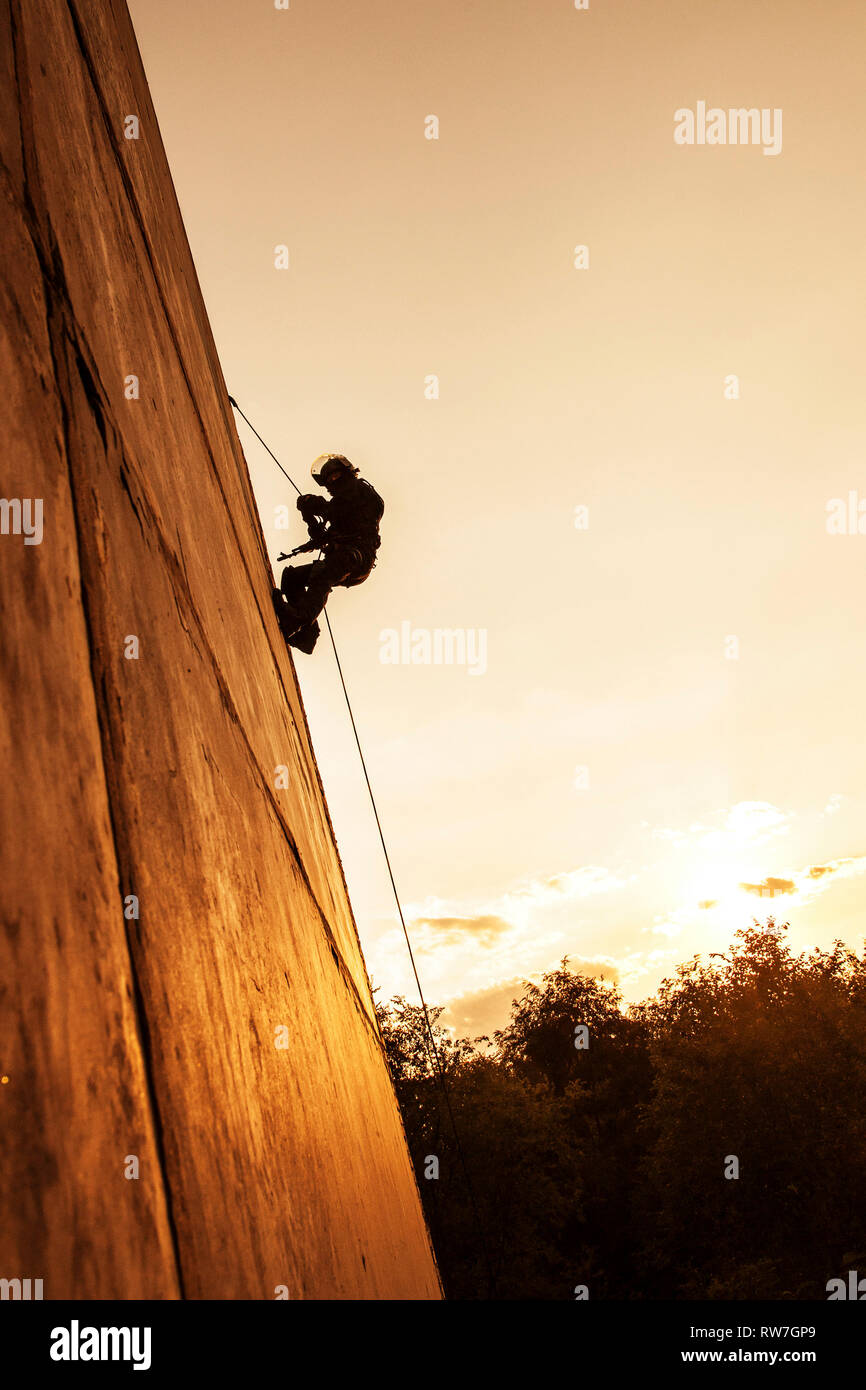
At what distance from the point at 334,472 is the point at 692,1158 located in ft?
86.8

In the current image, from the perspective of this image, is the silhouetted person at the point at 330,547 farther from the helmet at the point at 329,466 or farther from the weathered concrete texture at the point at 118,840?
the weathered concrete texture at the point at 118,840

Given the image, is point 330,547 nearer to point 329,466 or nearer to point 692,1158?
point 329,466

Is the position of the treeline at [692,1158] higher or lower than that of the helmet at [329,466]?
lower

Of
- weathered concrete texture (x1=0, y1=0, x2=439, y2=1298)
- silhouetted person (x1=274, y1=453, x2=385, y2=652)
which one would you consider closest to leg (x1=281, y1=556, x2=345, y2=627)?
silhouetted person (x1=274, y1=453, x2=385, y2=652)

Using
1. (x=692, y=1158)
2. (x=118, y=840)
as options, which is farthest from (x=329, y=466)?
(x=692, y=1158)

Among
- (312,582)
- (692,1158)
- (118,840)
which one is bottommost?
(692,1158)

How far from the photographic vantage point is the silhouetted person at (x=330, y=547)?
6.29m

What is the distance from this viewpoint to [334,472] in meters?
6.80

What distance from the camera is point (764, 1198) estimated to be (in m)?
24.2

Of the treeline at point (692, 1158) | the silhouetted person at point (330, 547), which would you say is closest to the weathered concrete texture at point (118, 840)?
the silhouetted person at point (330, 547)

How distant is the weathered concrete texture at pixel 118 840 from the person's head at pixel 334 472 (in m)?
4.78

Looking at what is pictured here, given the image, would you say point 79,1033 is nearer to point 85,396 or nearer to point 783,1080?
point 85,396

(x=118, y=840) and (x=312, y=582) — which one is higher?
(x=312, y=582)

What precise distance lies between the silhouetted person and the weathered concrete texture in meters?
4.28
